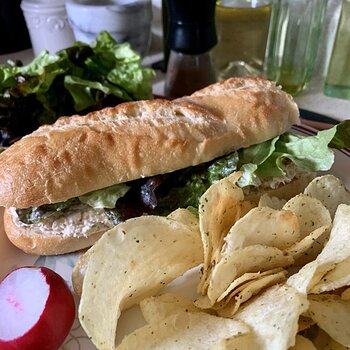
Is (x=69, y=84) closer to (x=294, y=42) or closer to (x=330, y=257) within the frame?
(x=294, y=42)

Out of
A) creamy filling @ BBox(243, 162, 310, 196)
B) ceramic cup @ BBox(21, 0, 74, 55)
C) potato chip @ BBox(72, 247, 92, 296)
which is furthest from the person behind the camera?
ceramic cup @ BBox(21, 0, 74, 55)

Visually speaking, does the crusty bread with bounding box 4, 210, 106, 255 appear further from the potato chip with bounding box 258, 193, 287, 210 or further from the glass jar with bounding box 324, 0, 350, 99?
the glass jar with bounding box 324, 0, 350, 99

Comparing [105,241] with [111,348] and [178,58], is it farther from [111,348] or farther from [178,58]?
[178,58]

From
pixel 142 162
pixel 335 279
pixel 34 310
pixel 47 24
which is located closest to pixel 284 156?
pixel 142 162

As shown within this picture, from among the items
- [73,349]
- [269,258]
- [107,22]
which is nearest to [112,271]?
[73,349]

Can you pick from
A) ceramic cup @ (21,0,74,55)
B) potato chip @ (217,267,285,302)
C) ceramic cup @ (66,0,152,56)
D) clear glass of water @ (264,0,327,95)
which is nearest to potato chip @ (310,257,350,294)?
potato chip @ (217,267,285,302)

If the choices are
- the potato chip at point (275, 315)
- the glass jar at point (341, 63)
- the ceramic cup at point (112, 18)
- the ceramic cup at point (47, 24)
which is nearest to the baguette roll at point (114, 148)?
the potato chip at point (275, 315)
